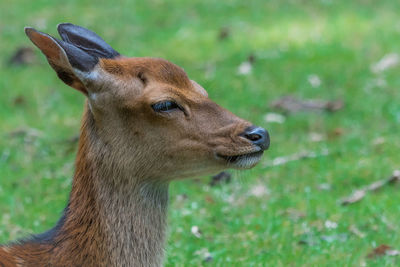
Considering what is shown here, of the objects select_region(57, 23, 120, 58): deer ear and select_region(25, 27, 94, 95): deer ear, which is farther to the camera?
select_region(57, 23, 120, 58): deer ear

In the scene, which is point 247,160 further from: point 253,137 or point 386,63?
point 386,63

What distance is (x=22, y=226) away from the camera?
605 centimetres

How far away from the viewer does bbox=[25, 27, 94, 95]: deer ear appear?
3.80m

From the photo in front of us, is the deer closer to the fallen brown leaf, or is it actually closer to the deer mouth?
the deer mouth

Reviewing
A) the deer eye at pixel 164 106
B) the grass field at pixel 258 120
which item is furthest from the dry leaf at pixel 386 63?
the deer eye at pixel 164 106

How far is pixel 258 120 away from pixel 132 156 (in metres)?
4.54

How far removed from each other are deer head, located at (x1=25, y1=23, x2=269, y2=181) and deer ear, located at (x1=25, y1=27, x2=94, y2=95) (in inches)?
0.5

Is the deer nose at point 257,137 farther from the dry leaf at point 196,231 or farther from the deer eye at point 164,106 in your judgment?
the dry leaf at point 196,231

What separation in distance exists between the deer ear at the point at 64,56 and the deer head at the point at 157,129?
0.04 ft

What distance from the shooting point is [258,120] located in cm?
845

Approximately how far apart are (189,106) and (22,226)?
2529mm

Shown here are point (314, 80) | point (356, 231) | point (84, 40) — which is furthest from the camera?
point (314, 80)

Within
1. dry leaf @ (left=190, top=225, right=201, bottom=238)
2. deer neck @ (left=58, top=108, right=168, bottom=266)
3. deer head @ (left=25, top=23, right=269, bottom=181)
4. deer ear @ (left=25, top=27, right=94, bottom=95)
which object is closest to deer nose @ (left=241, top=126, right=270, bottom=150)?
deer head @ (left=25, top=23, right=269, bottom=181)

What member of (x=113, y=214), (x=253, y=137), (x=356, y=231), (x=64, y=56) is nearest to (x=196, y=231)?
(x=356, y=231)
